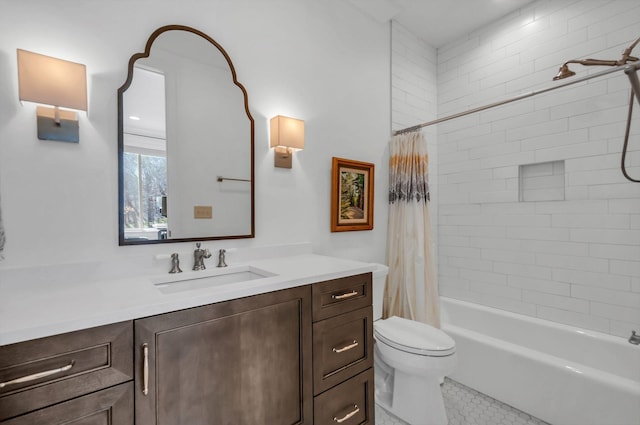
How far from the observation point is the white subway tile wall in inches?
78.2

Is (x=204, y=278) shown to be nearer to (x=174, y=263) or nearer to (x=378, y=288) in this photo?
(x=174, y=263)

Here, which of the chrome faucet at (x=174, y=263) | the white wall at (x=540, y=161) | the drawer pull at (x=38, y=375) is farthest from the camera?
the white wall at (x=540, y=161)

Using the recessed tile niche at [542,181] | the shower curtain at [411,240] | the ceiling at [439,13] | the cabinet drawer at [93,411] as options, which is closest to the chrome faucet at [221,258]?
the cabinet drawer at [93,411]

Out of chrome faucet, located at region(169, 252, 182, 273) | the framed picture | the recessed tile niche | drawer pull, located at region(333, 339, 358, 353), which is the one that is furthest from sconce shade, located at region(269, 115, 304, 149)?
the recessed tile niche

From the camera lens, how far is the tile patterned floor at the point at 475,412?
1.79m

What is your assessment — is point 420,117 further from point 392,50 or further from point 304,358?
point 304,358

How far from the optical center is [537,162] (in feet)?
7.63

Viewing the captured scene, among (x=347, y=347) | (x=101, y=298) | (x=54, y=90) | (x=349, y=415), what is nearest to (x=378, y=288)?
(x=347, y=347)

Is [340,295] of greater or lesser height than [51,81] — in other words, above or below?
below

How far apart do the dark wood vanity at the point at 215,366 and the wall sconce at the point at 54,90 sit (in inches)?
33.8

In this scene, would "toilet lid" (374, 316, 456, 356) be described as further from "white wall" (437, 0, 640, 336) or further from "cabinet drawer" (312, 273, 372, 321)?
"white wall" (437, 0, 640, 336)

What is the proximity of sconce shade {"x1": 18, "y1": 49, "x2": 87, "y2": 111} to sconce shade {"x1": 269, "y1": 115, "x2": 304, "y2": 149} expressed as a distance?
90 cm

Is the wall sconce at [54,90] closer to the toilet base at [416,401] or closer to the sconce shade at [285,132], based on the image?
the sconce shade at [285,132]

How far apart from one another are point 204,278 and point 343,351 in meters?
0.77
